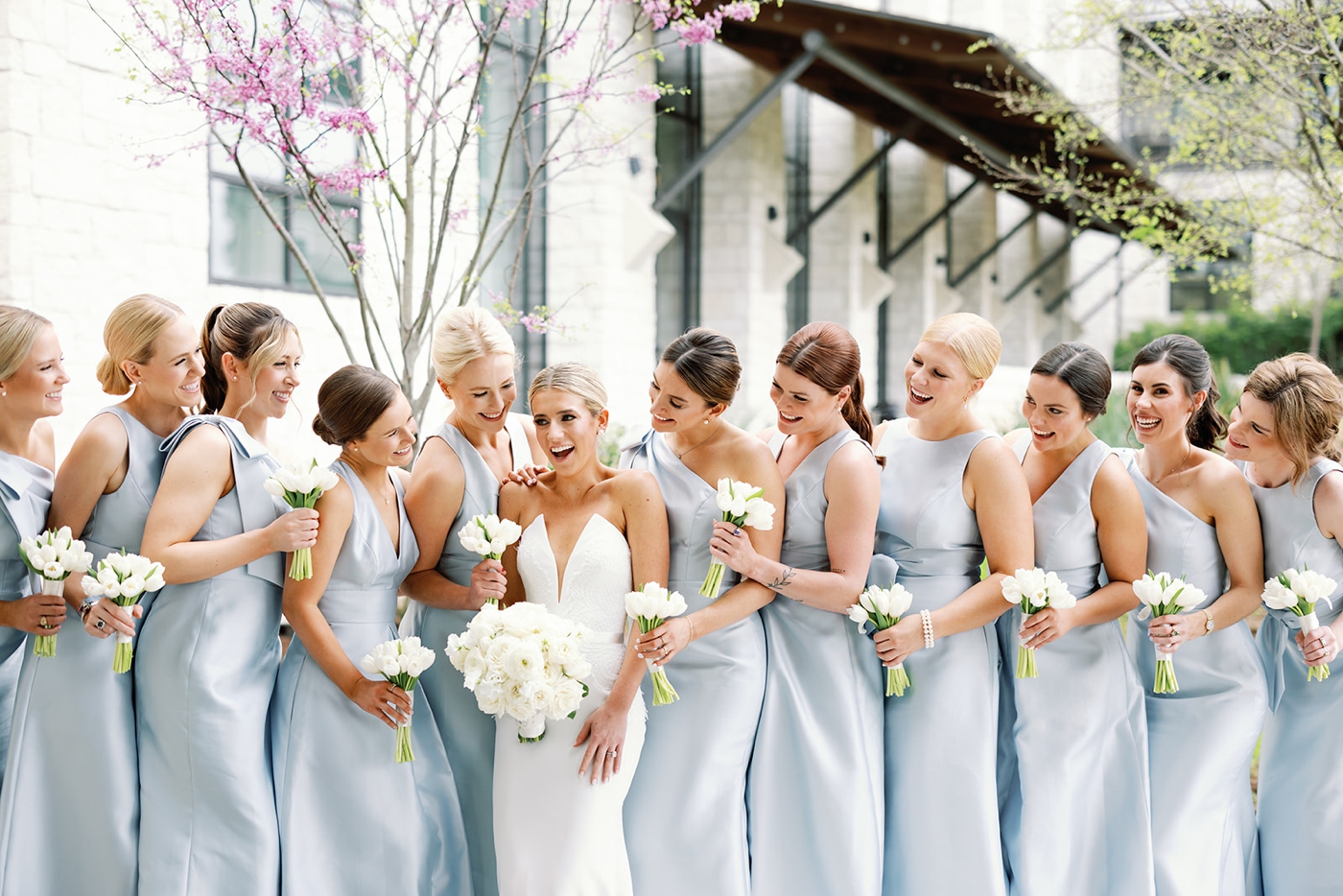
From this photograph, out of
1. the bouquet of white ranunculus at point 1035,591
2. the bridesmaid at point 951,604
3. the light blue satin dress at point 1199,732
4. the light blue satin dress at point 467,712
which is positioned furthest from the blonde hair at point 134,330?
the light blue satin dress at point 1199,732

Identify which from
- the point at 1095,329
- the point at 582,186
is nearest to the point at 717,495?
the point at 582,186

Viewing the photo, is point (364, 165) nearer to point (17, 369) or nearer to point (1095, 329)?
point (17, 369)

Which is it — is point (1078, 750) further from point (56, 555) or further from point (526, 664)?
point (56, 555)

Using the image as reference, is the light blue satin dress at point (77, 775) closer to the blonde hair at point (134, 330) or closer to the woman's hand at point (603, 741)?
the blonde hair at point (134, 330)

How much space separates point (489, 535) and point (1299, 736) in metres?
2.88

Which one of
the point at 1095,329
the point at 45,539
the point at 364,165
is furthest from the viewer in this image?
the point at 1095,329

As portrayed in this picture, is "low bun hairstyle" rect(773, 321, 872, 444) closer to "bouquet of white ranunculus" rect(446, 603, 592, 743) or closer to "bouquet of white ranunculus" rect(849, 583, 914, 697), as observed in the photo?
"bouquet of white ranunculus" rect(849, 583, 914, 697)

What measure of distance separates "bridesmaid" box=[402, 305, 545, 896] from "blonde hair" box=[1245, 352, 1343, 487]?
2.49 metres

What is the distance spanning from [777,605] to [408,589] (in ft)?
3.98

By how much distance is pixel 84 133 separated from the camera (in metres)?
6.54

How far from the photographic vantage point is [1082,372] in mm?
3656

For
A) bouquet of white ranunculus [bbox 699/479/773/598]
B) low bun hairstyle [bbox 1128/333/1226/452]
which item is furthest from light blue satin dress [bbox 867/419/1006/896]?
low bun hairstyle [bbox 1128/333/1226/452]

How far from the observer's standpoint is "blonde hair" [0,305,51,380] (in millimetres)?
3443

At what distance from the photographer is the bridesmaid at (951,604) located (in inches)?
140
